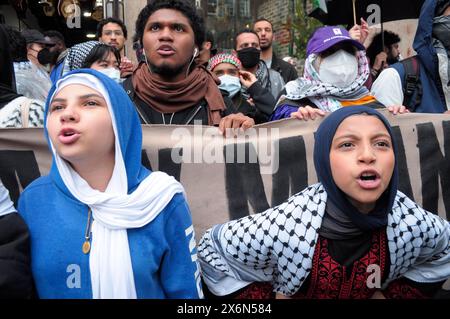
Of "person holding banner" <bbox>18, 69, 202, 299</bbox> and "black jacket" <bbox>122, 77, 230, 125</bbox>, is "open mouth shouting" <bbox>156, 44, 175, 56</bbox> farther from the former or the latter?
"person holding banner" <bbox>18, 69, 202, 299</bbox>

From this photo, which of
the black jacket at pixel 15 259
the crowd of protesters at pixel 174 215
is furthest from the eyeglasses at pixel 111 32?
the black jacket at pixel 15 259

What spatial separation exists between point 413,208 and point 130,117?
1.26 m

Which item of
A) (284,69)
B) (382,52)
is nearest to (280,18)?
(382,52)

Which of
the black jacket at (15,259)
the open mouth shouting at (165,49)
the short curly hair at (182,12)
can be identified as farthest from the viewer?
the short curly hair at (182,12)

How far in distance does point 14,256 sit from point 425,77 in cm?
268

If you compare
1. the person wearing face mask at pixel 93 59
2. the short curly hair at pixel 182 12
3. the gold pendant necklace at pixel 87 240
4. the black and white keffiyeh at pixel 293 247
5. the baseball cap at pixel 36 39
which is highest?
the baseball cap at pixel 36 39

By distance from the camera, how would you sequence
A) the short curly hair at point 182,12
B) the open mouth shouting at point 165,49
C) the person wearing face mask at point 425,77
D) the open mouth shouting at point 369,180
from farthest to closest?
the person wearing face mask at point 425,77
the short curly hair at point 182,12
the open mouth shouting at point 165,49
the open mouth shouting at point 369,180

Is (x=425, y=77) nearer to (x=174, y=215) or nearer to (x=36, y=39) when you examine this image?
(x=174, y=215)

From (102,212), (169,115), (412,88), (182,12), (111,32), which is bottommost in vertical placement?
(102,212)

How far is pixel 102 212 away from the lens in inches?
67.8

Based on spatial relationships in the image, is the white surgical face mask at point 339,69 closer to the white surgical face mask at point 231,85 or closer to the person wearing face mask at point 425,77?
the person wearing face mask at point 425,77

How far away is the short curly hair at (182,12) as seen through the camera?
287cm

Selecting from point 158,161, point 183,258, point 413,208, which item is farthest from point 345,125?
point 158,161

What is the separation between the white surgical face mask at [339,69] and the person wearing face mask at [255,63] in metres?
1.35
